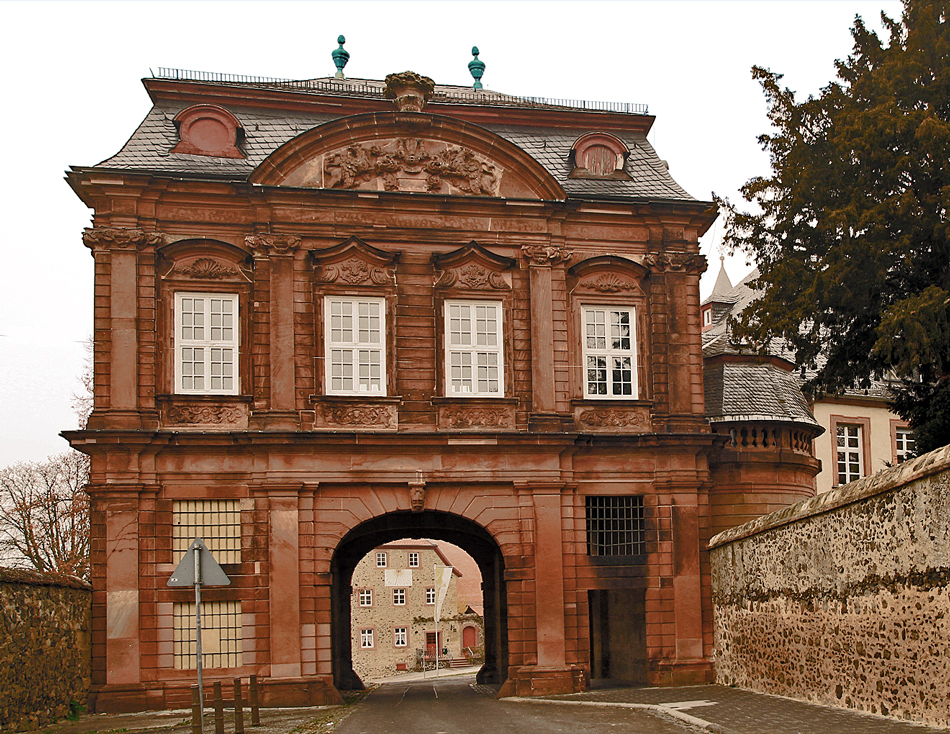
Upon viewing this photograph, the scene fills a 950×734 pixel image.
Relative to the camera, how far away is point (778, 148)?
2392 centimetres

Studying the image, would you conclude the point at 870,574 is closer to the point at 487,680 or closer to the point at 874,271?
the point at 874,271

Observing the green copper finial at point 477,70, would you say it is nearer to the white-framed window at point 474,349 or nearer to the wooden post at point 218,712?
the white-framed window at point 474,349

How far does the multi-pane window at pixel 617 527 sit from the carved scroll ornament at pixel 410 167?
23.8 ft

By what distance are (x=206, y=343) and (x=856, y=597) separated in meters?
13.7

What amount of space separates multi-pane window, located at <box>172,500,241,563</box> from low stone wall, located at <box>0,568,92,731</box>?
205cm

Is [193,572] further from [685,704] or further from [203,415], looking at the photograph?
[685,704]

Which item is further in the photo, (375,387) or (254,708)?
(375,387)

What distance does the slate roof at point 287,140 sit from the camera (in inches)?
990

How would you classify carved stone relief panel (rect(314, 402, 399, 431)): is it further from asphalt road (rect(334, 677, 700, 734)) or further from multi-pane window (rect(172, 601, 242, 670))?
asphalt road (rect(334, 677, 700, 734))

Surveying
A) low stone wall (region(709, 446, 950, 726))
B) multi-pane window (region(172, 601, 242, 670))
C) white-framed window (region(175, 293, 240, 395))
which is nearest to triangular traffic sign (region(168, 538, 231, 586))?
multi-pane window (region(172, 601, 242, 670))

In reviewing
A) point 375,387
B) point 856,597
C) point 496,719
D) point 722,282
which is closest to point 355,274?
point 375,387

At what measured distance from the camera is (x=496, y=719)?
63.8 feet

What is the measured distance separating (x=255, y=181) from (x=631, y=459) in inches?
390

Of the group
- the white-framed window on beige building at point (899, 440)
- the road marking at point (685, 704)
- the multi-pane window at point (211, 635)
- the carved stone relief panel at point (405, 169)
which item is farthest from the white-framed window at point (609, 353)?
the white-framed window on beige building at point (899, 440)
